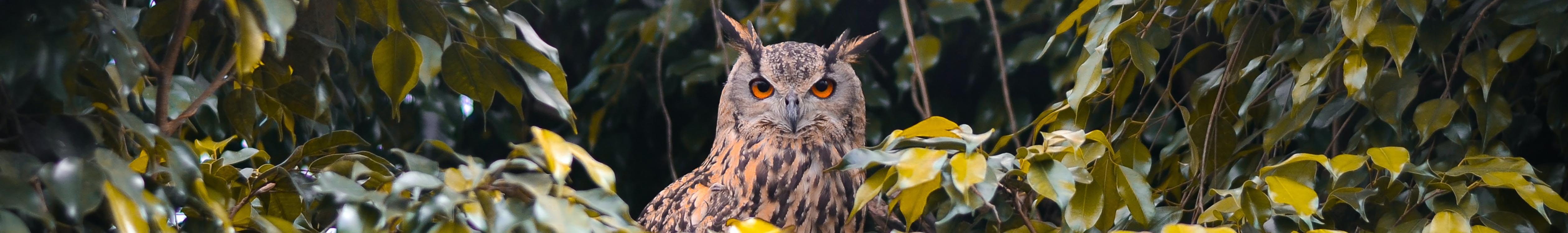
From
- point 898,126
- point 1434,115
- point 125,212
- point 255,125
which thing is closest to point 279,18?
point 125,212

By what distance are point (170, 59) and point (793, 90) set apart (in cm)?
88

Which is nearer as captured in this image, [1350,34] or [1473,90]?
[1350,34]

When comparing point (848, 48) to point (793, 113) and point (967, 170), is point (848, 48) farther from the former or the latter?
point (967, 170)

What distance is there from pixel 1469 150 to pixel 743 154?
3.03 ft

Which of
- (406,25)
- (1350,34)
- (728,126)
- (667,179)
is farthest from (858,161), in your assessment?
(667,179)

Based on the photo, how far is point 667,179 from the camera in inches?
96.0

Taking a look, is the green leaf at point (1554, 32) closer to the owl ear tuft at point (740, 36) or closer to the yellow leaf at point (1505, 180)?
the yellow leaf at point (1505, 180)

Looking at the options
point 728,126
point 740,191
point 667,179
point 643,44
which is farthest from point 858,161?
point 667,179

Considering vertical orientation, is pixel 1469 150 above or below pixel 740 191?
above

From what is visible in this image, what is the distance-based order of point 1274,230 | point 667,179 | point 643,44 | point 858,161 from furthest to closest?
point 667,179 → point 643,44 → point 1274,230 → point 858,161

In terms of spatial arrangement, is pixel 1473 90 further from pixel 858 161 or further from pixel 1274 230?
pixel 858 161

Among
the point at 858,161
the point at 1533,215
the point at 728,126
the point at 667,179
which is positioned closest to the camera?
the point at 858,161

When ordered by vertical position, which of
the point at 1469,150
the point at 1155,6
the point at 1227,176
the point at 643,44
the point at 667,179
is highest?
the point at 1155,6

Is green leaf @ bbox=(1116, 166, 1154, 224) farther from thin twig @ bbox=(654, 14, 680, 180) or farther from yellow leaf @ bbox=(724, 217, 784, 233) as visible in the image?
thin twig @ bbox=(654, 14, 680, 180)
